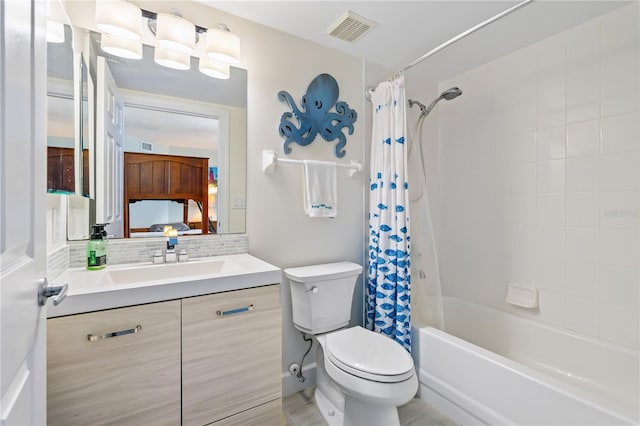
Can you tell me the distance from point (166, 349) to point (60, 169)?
31.1 inches

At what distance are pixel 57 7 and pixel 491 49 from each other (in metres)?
2.44

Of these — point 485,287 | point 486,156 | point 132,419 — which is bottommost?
point 132,419

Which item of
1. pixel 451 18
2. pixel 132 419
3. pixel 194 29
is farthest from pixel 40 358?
pixel 451 18

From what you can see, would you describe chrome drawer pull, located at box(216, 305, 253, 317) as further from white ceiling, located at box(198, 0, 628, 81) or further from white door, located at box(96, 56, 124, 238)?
white ceiling, located at box(198, 0, 628, 81)

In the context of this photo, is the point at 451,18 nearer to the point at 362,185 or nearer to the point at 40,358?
the point at 362,185

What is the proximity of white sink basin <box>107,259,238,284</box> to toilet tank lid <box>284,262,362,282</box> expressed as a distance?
0.36m

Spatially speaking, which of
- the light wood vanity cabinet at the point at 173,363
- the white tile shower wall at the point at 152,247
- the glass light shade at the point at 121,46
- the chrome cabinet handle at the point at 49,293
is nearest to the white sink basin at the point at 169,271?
the white tile shower wall at the point at 152,247

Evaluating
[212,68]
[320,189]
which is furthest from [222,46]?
[320,189]

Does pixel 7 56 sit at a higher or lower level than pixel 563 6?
lower

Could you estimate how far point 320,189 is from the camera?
73.4 inches

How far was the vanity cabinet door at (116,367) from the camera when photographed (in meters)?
0.93

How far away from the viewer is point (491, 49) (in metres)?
2.08

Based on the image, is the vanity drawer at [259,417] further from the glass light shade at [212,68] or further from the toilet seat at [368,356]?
the glass light shade at [212,68]

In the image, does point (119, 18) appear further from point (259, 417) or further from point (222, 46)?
point (259, 417)
